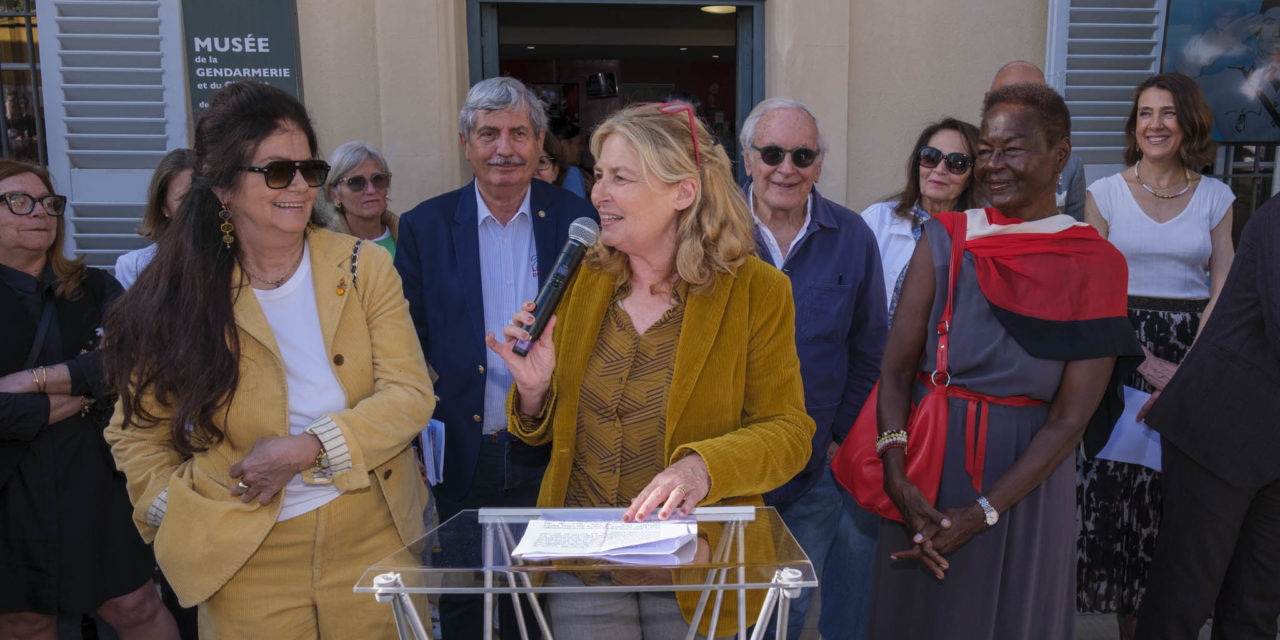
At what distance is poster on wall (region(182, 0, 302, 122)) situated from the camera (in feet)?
15.6

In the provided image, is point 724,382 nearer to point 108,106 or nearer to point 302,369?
point 302,369

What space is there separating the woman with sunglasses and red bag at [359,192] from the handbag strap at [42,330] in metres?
1.32

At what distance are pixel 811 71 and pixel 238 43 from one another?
309 cm

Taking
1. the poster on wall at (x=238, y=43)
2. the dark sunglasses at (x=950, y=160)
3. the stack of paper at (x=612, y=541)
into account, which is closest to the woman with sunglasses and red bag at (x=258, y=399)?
the stack of paper at (x=612, y=541)

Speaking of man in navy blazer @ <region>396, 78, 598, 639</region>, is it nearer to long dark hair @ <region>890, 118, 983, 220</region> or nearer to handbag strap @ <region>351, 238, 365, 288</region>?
handbag strap @ <region>351, 238, 365, 288</region>

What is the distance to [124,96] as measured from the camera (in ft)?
15.8

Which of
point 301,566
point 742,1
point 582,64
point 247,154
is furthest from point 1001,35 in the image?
point 582,64

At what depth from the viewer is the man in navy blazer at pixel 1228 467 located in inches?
122

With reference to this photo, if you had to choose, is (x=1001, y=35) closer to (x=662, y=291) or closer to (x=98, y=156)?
(x=662, y=291)

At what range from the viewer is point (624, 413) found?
235 centimetres

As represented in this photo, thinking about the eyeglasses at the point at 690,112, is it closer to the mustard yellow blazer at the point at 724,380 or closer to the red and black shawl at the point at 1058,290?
the mustard yellow blazer at the point at 724,380

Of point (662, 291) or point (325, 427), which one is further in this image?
point (662, 291)

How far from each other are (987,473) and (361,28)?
401cm

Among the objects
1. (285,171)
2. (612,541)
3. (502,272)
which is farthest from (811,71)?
(612,541)
